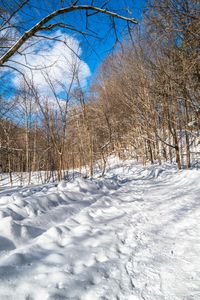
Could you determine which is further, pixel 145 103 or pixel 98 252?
pixel 145 103

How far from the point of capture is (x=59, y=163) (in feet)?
23.8

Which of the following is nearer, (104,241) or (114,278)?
(114,278)

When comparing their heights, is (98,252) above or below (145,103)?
below

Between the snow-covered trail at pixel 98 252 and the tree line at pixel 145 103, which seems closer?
the snow-covered trail at pixel 98 252

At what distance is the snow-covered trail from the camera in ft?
4.39

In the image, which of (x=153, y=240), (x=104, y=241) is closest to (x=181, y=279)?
(x=153, y=240)

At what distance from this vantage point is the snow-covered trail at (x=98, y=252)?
134 centimetres

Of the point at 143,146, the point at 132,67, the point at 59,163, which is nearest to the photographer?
the point at 59,163

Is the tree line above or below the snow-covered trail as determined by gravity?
above

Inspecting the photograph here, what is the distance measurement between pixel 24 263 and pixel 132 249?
1.08 m

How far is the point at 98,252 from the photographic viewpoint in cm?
189

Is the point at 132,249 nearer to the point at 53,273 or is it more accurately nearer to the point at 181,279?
the point at 181,279

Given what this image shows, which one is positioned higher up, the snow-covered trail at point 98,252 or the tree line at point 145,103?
the tree line at point 145,103

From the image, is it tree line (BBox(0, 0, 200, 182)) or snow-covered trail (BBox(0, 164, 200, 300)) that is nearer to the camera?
snow-covered trail (BBox(0, 164, 200, 300))
